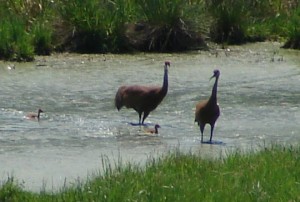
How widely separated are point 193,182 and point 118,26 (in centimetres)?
950

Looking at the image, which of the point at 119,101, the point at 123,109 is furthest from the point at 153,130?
the point at 123,109

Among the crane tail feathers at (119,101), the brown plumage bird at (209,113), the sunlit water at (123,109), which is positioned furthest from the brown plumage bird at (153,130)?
the crane tail feathers at (119,101)

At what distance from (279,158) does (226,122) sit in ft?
10.8

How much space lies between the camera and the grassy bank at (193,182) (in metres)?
7.41

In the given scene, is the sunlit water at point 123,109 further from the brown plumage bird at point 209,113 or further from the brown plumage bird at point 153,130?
the brown plumage bird at point 209,113

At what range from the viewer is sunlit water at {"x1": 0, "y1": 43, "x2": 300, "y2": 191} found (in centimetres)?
986

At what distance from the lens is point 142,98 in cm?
1189

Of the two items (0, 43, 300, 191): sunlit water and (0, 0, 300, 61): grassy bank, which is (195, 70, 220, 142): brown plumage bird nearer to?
(0, 43, 300, 191): sunlit water

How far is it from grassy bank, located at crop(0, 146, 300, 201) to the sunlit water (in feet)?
1.92

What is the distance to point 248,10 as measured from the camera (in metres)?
19.0

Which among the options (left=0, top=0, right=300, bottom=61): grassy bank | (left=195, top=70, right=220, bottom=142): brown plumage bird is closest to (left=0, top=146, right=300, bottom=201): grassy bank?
(left=195, top=70, right=220, bottom=142): brown plumage bird

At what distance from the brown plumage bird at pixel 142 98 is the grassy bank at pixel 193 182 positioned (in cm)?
309

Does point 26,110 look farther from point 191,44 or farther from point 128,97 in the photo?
point 191,44

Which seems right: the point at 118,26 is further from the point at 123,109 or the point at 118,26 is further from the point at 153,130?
the point at 153,130
